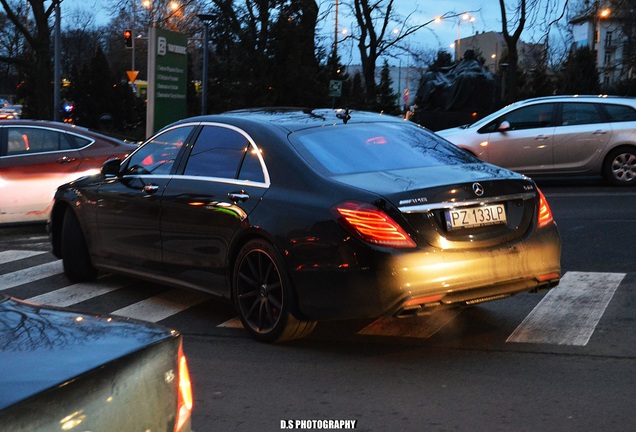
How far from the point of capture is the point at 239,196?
658cm

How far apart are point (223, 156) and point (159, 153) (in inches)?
37.7

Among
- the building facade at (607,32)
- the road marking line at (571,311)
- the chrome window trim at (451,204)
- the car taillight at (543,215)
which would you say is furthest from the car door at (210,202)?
the building facade at (607,32)

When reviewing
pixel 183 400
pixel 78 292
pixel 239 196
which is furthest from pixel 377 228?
pixel 78 292

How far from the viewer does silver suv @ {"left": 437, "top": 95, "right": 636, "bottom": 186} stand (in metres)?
16.5

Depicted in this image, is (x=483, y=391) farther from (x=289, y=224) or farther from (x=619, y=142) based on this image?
(x=619, y=142)

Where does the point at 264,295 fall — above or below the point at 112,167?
below

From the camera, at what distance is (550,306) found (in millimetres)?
7344

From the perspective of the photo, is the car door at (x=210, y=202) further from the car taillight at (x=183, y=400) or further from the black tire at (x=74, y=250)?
the car taillight at (x=183, y=400)

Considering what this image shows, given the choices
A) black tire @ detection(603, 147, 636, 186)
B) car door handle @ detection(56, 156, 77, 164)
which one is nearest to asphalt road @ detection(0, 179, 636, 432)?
car door handle @ detection(56, 156, 77, 164)

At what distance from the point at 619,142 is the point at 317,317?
11818mm

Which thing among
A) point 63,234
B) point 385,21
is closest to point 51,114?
point 385,21

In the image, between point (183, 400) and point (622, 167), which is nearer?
point (183, 400)

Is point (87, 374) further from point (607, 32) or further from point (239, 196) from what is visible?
point (607, 32)

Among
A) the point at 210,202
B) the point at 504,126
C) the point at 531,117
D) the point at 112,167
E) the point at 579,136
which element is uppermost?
the point at 531,117
